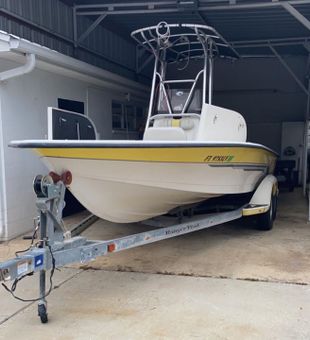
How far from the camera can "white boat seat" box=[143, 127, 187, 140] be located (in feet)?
15.6

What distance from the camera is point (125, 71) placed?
1048 centimetres

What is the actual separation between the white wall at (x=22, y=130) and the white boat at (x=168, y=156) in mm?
1779

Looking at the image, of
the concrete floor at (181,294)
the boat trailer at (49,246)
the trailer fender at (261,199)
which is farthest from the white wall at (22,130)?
the trailer fender at (261,199)

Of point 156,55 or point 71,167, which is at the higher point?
point 156,55

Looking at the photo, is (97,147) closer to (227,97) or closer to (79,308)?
(79,308)

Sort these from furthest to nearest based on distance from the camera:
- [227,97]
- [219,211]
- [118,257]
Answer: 1. [227,97]
2. [219,211]
3. [118,257]

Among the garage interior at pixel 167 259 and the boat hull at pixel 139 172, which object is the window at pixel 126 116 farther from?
the boat hull at pixel 139 172

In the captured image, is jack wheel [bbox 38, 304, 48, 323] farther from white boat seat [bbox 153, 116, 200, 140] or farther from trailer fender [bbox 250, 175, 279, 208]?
trailer fender [bbox 250, 175, 279, 208]

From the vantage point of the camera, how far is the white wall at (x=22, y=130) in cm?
555

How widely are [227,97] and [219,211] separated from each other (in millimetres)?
8025

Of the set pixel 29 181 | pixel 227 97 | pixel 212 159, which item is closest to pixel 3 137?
pixel 29 181

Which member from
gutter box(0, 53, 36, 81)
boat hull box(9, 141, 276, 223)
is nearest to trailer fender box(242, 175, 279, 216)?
boat hull box(9, 141, 276, 223)

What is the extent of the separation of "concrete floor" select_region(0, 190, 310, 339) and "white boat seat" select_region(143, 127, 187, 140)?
1386 mm

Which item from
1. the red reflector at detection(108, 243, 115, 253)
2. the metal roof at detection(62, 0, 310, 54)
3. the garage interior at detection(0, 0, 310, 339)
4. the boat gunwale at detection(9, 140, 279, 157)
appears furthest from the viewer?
the metal roof at detection(62, 0, 310, 54)
